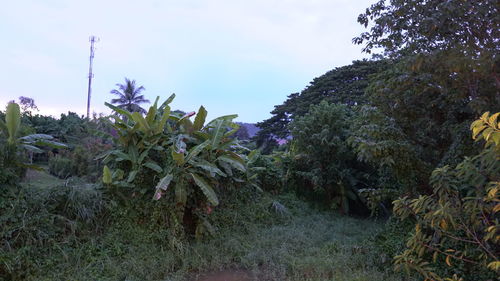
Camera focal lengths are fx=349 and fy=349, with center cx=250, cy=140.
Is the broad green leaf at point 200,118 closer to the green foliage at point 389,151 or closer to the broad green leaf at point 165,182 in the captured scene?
the broad green leaf at point 165,182

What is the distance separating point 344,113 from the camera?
26.8ft

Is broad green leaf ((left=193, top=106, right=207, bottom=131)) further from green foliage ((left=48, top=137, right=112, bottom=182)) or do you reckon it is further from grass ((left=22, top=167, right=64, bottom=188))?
green foliage ((left=48, top=137, right=112, bottom=182))

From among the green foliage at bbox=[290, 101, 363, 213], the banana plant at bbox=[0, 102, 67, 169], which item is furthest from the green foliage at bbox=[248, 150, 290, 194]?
the banana plant at bbox=[0, 102, 67, 169]

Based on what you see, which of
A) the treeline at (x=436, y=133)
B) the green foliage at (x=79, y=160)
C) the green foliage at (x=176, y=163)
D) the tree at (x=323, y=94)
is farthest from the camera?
the tree at (x=323, y=94)

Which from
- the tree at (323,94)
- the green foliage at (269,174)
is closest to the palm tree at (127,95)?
the tree at (323,94)

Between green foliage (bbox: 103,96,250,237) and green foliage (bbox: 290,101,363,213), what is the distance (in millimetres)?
2407

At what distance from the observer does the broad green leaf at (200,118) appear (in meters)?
5.95

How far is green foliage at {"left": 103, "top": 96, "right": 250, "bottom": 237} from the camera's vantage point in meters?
5.09

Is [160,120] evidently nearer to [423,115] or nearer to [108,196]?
[108,196]

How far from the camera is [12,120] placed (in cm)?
475

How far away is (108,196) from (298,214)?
153 inches

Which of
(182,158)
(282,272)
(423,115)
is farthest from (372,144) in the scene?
(182,158)

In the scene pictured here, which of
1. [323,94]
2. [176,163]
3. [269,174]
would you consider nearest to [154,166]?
[176,163]

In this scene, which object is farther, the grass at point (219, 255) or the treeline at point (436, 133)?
the grass at point (219, 255)
